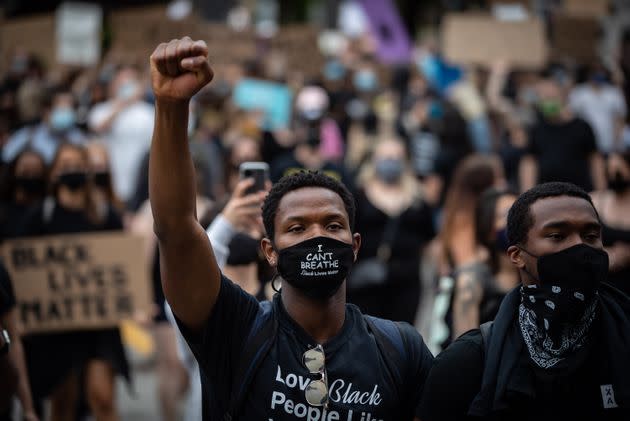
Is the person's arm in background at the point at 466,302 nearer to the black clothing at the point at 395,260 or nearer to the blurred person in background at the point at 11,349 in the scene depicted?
the blurred person in background at the point at 11,349

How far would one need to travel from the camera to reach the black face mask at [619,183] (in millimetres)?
6410

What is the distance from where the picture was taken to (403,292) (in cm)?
855

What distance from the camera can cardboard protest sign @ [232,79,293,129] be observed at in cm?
1280

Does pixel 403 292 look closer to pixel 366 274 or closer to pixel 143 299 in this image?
pixel 366 274

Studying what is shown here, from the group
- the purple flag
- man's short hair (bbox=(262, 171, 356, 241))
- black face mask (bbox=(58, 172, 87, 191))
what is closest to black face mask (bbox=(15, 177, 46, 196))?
black face mask (bbox=(58, 172, 87, 191))

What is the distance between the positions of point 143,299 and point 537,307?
4600 millimetres

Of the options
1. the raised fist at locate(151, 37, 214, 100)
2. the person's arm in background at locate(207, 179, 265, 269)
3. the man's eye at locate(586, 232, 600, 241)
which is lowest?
the person's arm in background at locate(207, 179, 265, 269)

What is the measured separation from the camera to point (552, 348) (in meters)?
3.32

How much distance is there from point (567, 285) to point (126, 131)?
29.8ft

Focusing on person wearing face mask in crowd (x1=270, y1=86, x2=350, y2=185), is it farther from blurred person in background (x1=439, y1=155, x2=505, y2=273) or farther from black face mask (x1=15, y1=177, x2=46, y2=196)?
black face mask (x1=15, y1=177, x2=46, y2=196)

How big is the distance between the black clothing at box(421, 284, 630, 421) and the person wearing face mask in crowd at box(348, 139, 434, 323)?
15.7ft

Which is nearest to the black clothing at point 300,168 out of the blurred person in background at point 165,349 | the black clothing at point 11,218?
the blurred person in background at point 165,349

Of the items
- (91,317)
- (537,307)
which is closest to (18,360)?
(91,317)

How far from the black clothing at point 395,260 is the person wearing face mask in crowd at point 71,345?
1.90 m
